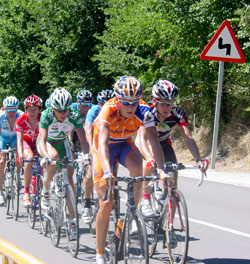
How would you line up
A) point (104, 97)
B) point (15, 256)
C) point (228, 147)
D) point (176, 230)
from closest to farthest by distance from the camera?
point (15, 256)
point (176, 230)
point (104, 97)
point (228, 147)

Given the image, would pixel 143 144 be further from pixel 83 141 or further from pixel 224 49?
pixel 224 49

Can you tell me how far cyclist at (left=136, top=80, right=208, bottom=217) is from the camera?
597cm

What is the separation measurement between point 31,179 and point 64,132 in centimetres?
110

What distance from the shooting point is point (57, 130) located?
730 cm

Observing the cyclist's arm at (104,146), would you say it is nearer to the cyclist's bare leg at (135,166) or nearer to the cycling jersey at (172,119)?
the cyclist's bare leg at (135,166)

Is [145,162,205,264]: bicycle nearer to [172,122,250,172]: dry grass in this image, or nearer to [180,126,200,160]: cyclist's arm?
[180,126,200,160]: cyclist's arm

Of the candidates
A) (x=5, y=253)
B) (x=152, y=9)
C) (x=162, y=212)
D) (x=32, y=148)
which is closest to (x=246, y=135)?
(x=152, y=9)

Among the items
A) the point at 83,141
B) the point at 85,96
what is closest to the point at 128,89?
the point at 83,141

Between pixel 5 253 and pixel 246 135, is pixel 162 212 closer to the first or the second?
pixel 5 253

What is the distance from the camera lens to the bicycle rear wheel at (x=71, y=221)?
6.25m

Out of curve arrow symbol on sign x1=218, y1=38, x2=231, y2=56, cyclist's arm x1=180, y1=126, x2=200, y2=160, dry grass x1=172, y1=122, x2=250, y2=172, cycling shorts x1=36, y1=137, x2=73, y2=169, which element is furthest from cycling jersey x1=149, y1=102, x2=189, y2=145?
dry grass x1=172, y1=122, x2=250, y2=172

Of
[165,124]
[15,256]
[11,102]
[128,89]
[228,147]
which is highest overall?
[128,89]

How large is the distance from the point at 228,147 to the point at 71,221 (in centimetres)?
923

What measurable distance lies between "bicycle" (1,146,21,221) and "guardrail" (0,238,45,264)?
467cm
